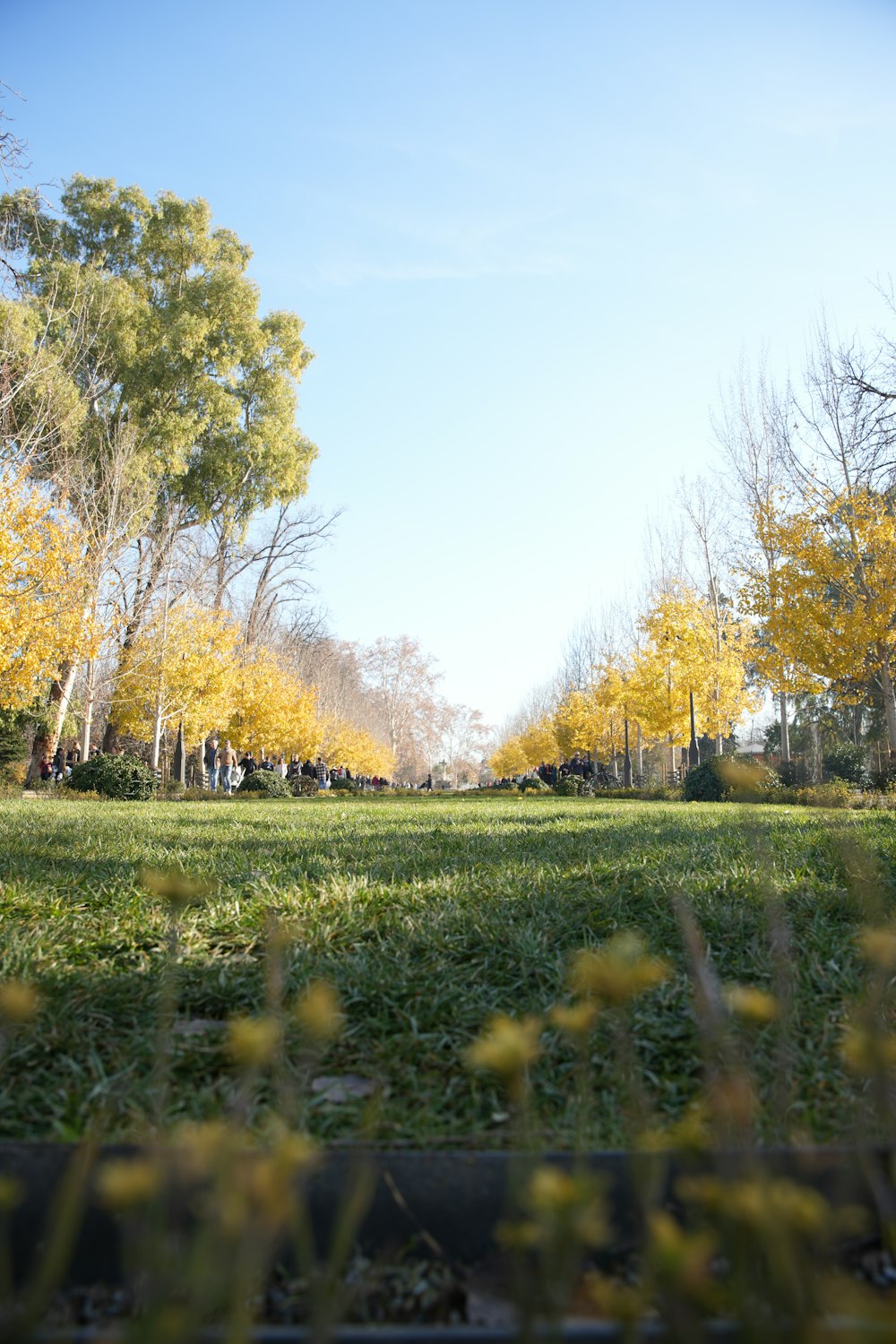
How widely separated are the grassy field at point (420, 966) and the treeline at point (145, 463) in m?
12.0

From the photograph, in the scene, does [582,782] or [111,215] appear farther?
[582,782]

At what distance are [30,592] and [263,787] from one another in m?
10.9

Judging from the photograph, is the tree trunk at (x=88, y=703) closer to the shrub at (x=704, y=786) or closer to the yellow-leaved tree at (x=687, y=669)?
the shrub at (x=704, y=786)

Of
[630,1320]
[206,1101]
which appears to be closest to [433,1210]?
[206,1101]

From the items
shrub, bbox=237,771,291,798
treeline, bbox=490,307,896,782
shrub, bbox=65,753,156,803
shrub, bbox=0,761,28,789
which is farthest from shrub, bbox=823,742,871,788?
shrub, bbox=0,761,28,789

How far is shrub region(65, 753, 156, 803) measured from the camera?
17.1 metres

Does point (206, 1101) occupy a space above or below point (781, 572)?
below

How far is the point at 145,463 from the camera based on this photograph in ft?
75.6

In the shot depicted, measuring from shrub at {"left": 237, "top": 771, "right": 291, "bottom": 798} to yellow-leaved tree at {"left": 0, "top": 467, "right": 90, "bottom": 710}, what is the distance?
340 inches

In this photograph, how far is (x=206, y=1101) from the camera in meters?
1.75

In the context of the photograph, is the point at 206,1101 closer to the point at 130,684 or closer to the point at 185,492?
the point at 130,684

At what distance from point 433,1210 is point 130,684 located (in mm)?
21282

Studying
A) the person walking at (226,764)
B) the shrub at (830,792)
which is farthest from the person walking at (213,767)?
the shrub at (830,792)

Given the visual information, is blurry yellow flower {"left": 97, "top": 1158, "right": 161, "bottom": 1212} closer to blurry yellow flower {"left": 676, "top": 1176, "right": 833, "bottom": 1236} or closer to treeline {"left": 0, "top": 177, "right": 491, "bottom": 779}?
blurry yellow flower {"left": 676, "top": 1176, "right": 833, "bottom": 1236}
